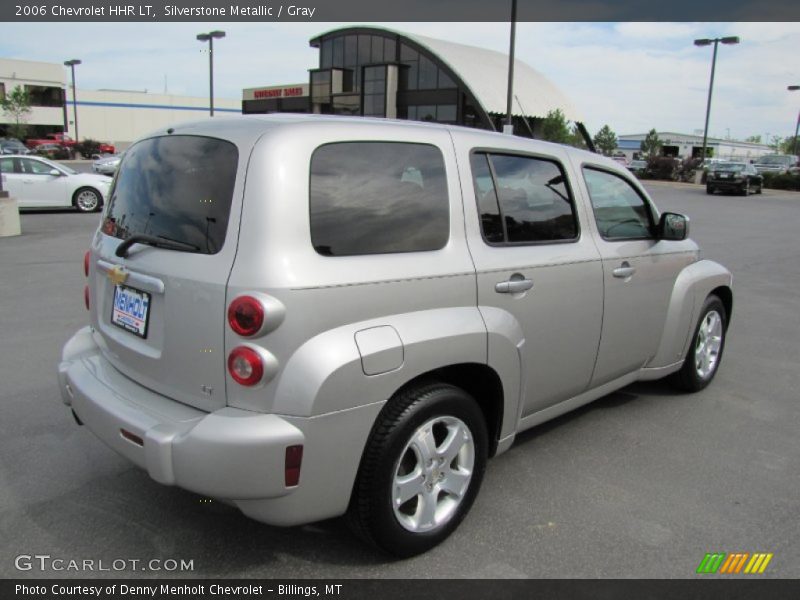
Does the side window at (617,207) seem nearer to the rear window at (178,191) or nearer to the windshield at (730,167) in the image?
the rear window at (178,191)

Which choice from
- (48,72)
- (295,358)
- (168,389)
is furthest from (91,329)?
(48,72)

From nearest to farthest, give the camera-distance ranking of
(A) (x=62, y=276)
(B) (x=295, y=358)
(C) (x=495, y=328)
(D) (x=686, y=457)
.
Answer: (B) (x=295, y=358)
(C) (x=495, y=328)
(D) (x=686, y=457)
(A) (x=62, y=276)

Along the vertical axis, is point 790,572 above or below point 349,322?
below

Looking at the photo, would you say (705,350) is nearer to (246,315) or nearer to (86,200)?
(246,315)

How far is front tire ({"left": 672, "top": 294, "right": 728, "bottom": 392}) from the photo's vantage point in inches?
195

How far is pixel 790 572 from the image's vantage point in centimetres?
289

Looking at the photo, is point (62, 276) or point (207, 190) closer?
point (207, 190)

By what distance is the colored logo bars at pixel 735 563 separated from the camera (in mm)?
2908

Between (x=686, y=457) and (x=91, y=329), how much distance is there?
3413mm

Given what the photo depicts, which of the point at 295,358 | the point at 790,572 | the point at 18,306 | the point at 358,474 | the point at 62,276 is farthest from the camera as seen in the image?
the point at 62,276

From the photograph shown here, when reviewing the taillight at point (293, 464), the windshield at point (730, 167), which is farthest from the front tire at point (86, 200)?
the windshield at point (730, 167)

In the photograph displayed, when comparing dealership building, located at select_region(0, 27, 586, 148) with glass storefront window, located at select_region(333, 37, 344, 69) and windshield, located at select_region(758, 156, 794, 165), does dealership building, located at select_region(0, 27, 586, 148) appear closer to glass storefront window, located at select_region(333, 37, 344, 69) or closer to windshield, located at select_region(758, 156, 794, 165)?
glass storefront window, located at select_region(333, 37, 344, 69)

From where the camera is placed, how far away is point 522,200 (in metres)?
3.50
